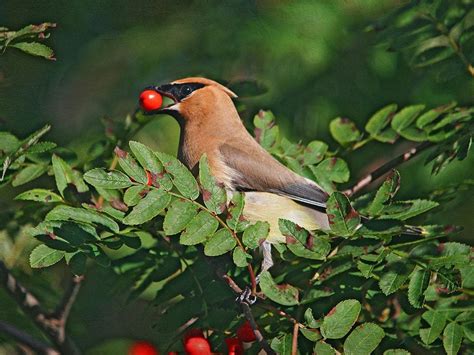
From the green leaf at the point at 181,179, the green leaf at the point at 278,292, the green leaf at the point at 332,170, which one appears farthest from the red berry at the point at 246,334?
the green leaf at the point at 332,170

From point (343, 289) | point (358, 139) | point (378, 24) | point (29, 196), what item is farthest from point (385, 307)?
point (378, 24)

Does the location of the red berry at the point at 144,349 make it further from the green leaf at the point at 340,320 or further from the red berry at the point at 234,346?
the green leaf at the point at 340,320

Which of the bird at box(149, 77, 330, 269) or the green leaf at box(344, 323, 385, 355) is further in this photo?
the bird at box(149, 77, 330, 269)

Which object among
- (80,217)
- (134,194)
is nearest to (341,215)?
(134,194)

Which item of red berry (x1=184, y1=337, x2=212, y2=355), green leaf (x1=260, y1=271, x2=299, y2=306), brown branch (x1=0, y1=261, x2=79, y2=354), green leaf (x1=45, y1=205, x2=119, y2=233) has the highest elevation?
green leaf (x1=45, y1=205, x2=119, y2=233)

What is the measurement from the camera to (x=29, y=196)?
179 cm

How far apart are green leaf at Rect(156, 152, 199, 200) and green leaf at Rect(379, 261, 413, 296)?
0.32 meters

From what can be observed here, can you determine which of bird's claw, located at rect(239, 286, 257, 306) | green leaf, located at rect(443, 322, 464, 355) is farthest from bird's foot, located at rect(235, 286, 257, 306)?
green leaf, located at rect(443, 322, 464, 355)

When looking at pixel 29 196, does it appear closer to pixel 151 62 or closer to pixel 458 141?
pixel 458 141

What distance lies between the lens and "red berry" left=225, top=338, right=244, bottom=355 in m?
1.74

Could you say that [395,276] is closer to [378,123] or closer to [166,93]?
[378,123]

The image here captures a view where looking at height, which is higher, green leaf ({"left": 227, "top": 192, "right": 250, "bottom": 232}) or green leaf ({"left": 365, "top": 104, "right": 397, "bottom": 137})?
green leaf ({"left": 227, "top": 192, "right": 250, "bottom": 232})

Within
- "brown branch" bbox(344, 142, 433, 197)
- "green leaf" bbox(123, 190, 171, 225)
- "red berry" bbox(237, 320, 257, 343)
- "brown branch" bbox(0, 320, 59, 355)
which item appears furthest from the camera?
"brown branch" bbox(344, 142, 433, 197)

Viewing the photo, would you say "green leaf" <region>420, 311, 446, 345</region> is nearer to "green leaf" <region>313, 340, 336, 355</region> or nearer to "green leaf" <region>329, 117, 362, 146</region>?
"green leaf" <region>313, 340, 336, 355</region>
